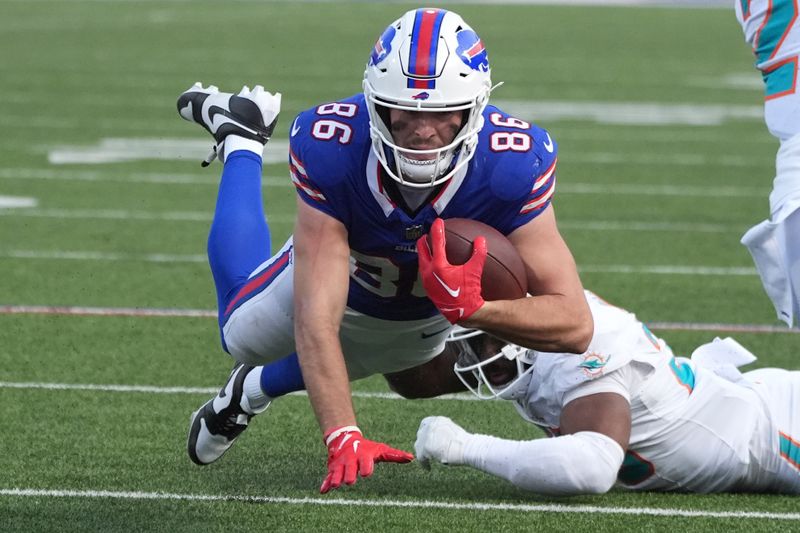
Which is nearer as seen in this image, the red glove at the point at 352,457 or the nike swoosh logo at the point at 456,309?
the red glove at the point at 352,457

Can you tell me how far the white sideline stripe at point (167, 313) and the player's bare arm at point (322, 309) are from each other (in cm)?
277

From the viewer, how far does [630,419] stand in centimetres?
402

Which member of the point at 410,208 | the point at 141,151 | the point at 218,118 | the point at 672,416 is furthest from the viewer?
the point at 141,151

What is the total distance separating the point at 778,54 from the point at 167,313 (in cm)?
305

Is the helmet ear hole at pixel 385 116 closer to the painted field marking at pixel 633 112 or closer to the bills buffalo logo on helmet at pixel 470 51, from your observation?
the bills buffalo logo on helmet at pixel 470 51

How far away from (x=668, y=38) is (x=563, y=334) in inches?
636

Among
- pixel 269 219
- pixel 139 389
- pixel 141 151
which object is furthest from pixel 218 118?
pixel 141 151

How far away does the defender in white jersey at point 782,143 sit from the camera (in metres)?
4.00

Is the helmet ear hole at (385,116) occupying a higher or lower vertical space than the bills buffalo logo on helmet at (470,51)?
lower

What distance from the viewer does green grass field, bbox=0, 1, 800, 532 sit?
3.98 metres

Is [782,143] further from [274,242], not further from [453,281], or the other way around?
[274,242]

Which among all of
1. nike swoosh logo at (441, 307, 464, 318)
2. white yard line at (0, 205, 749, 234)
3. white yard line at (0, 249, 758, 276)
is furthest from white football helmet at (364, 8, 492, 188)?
white yard line at (0, 205, 749, 234)

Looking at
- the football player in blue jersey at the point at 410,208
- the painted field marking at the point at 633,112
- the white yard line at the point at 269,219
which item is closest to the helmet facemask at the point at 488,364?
the football player in blue jersey at the point at 410,208

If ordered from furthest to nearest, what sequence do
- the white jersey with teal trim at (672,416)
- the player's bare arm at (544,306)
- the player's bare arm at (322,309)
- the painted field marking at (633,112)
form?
the painted field marking at (633,112) < the white jersey with teal trim at (672,416) < the player's bare arm at (544,306) < the player's bare arm at (322,309)
